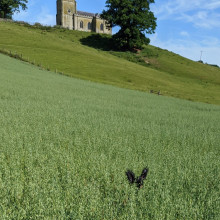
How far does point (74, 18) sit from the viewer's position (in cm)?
9819

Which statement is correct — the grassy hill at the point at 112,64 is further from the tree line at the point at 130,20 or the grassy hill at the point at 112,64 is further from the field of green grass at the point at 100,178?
the field of green grass at the point at 100,178

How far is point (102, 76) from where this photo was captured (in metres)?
37.0

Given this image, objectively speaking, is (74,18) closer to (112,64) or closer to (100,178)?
(112,64)

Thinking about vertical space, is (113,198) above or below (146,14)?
below

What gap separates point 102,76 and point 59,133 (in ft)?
106

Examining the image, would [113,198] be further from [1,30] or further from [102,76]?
[1,30]

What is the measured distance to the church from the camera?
9750cm

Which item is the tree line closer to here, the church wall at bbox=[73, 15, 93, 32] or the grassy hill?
the grassy hill

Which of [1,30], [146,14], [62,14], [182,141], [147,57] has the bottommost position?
[182,141]

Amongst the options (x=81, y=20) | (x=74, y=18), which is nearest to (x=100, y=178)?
(x=74, y=18)

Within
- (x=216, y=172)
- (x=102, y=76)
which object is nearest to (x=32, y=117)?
(x=216, y=172)

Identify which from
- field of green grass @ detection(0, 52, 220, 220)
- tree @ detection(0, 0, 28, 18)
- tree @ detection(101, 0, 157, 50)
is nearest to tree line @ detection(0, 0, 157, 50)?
tree @ detection(101, 0, 157, 50)

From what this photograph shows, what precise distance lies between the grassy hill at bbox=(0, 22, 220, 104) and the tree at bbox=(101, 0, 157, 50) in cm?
402

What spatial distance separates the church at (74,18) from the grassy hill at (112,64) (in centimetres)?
2190
